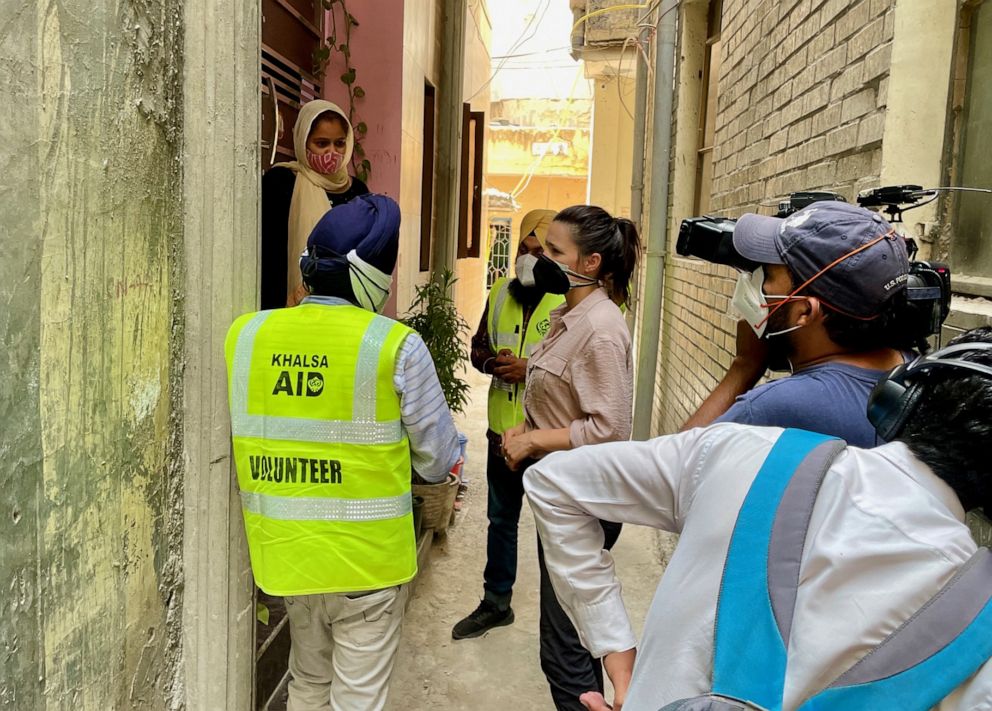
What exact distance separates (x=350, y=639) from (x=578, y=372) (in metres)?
1.09

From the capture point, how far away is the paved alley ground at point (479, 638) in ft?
10.4

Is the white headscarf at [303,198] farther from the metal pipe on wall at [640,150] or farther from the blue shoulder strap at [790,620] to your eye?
the metal pipe on wall at [640,150]

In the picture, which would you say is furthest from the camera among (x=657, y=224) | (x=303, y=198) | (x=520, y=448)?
(x=657, y=224)

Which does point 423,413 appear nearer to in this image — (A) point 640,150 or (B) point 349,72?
(B) point 349,72

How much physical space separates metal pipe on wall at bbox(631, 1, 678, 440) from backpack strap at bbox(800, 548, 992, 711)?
16.8 ft

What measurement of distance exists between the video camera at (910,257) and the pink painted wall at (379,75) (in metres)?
3.34

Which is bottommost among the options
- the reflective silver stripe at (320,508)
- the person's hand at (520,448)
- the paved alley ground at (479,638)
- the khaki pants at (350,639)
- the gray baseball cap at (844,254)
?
the paved alley ground at (479,638)

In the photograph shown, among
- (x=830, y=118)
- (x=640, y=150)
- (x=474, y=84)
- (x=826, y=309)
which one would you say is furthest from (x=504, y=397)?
(x=474, y=84)

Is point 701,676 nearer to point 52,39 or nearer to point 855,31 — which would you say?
point 52,39

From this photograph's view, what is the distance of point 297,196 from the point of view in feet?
10.8

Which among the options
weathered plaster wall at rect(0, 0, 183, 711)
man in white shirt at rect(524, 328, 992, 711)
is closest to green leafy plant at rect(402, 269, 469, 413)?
weathered plaster wall at rect(0, 0, 183, 711)

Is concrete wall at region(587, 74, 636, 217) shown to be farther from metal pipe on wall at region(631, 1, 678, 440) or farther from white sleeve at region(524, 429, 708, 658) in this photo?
white sleeve at region(524, 429, 708, 658)

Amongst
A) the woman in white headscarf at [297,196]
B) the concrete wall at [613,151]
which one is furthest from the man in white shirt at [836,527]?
the concrete wall at [613,151]

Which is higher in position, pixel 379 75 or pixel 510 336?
pixel 379 75
